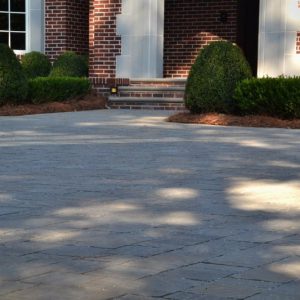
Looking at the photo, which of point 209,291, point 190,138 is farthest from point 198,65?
point 209,291

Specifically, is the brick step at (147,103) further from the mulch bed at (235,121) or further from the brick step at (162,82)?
the mulch bed at (235,121)

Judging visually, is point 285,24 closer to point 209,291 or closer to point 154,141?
point 154,141

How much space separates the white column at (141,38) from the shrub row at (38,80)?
129cm

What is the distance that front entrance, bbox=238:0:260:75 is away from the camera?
21.5m

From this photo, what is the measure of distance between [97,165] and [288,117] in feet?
20.8

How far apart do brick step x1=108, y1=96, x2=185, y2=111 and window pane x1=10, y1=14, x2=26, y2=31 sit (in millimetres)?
4536

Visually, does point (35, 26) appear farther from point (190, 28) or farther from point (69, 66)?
point (190, 28)

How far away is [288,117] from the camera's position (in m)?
14.1

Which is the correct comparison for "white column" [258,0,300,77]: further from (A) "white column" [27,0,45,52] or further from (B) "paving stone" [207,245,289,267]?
(B) "paving stone" [207,245,289,267]

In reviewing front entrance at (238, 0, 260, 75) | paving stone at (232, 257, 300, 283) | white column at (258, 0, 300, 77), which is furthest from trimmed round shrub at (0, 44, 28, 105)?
paving stone at (232, 257, 300, 283)

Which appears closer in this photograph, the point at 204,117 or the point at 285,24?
the point at 204,117

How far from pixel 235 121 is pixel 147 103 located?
4.69 m

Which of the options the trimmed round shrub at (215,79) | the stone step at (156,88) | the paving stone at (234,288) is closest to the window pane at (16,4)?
the stone step at (156,88)

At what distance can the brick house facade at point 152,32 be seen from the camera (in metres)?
17.4
